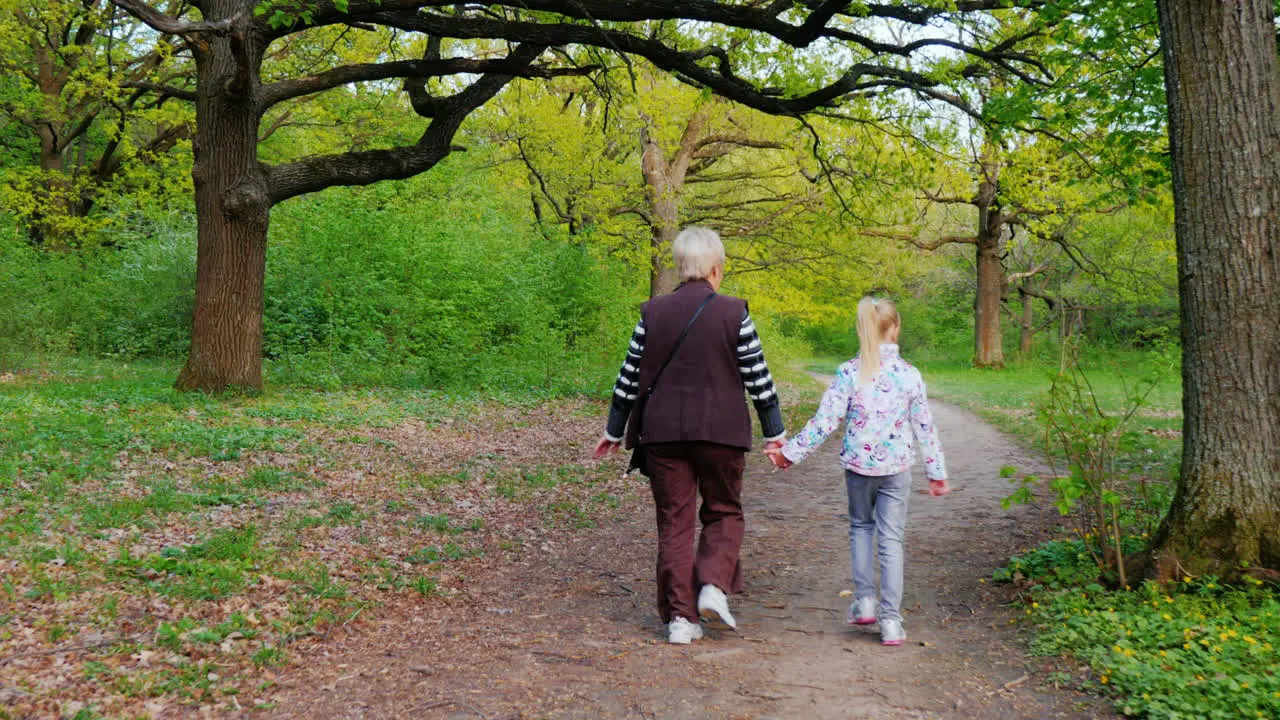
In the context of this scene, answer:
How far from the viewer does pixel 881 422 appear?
16.1ft

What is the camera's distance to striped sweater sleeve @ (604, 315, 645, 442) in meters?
4.98

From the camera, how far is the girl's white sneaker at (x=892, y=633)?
15.9ft

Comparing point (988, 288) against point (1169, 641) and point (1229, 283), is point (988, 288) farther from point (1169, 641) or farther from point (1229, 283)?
point (1169, 641)

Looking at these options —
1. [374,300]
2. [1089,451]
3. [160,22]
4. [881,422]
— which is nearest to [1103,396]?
[374,300]

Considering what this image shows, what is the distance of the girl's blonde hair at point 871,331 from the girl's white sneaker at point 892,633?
1.34 meters

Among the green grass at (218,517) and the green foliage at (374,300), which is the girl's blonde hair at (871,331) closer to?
the green grass at (218,517)

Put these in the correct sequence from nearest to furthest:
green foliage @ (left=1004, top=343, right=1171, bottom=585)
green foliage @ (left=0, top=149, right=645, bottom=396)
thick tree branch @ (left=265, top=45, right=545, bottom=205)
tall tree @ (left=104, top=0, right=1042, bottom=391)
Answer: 1. green foliage @ (left=1004, top=343, right=1171, bottom=585)
2. tall tree @ (left=104, top=0, right=1042, bottom=391)
3. thick tree branch @ (left=265, top=45, right=545, bottom=205)
4. green foliage @ (left=0, top=149, right=645, bottom=396)

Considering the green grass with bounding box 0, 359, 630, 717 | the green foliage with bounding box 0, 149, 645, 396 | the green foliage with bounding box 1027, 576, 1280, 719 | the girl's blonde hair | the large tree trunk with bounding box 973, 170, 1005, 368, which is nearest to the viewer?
the green foliage with bounding box 1027, 576, 1280, 719

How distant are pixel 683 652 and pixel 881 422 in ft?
5.42

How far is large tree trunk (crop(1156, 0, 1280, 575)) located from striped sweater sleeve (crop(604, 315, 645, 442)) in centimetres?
308

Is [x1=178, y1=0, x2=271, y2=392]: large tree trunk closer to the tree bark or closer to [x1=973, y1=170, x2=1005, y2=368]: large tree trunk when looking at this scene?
the tree bark

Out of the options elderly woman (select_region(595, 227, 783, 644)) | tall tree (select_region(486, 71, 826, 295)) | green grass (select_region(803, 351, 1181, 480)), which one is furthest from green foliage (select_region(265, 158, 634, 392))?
elderly woman (select_region(595, 227, 783, 644))

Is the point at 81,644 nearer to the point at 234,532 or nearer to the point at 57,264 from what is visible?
the point at 234,532

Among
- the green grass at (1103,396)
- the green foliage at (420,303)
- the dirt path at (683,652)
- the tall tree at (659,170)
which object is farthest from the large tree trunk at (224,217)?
the green grass at (1103,396)
